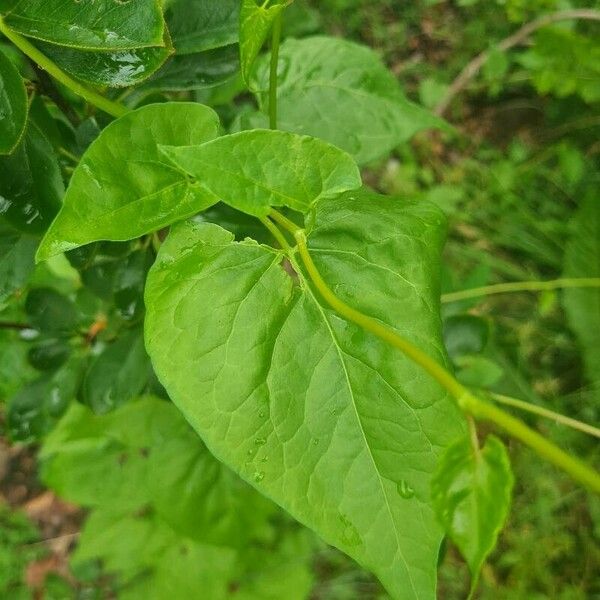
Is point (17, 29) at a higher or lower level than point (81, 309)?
higher

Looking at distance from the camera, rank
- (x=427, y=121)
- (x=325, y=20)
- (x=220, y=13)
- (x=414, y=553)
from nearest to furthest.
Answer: (x=414, y=553)
(x=220, y=13)
(x=427, y=121)
(x=325, y=20)

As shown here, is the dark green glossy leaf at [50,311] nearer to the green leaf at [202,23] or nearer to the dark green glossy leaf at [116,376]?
the dark green glossy leaf at [116,376]

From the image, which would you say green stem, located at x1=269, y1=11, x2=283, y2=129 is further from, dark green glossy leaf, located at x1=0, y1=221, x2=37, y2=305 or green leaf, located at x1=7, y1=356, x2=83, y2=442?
green leaf, located at x1=7, y1=356, x2=83, y2=442

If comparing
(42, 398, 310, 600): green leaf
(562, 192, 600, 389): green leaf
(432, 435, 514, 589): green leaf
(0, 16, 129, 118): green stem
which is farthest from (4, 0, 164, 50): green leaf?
(562, 192, 600, 389): green leaf

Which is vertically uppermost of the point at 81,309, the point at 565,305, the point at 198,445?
the point at 81,309

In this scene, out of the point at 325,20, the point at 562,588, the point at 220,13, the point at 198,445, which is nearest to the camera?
the point at 220,13

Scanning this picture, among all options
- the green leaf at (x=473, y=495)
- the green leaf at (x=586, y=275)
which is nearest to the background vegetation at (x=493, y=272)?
the green leaf at (x=586, y=275)

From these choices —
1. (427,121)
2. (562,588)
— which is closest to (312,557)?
(562,588)

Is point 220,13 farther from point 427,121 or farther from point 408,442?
point 408,442
